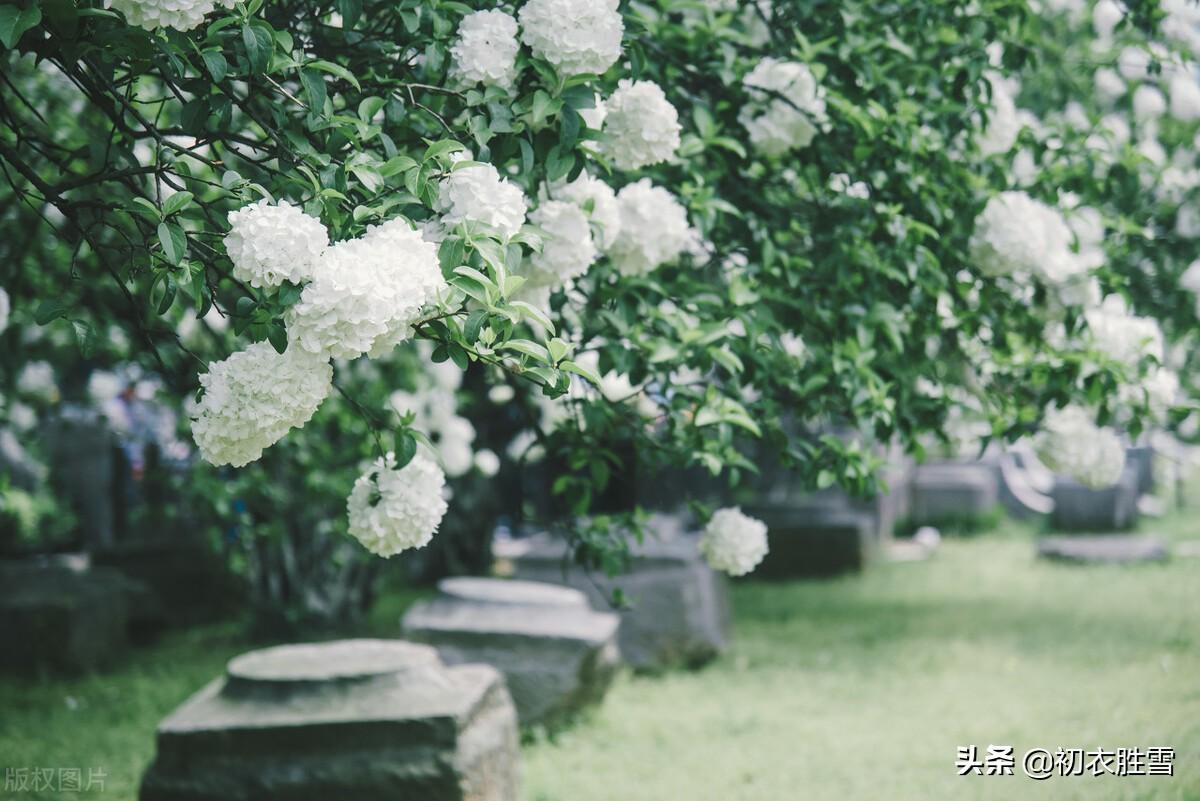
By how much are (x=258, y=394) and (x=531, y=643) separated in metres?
3.48

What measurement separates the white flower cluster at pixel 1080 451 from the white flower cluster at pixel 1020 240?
18.1 inches

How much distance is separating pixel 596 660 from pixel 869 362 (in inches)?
106

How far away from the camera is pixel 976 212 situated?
11.6ft

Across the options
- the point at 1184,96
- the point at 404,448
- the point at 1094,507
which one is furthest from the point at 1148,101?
the point at 1094,507

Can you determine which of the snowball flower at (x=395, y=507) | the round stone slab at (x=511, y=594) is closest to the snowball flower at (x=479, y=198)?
the snowball flower at (x=395, y=507)

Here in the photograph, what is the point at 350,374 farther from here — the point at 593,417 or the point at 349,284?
the point at 349,284

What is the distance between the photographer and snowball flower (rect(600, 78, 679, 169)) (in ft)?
8.84

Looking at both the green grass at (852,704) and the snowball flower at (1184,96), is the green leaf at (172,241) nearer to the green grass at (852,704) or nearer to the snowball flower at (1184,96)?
the green grass at (852,704)

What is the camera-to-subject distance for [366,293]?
1.94 metres

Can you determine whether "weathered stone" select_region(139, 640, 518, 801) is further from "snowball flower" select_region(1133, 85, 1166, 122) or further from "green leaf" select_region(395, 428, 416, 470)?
"snowball flower" select_region(1133, 85, 1166, 122)

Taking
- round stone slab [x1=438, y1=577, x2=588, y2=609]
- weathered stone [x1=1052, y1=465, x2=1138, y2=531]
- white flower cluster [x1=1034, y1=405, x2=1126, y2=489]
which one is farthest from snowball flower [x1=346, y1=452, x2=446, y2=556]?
weathered stone [x1=1052, y1=465, x2=1138, y2=531]

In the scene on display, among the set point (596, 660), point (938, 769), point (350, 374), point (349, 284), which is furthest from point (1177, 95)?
point (349, 284)

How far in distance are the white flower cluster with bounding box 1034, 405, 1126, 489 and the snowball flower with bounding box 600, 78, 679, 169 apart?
5.53 feet

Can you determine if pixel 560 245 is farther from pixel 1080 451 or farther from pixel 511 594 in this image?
pixel 511 594
